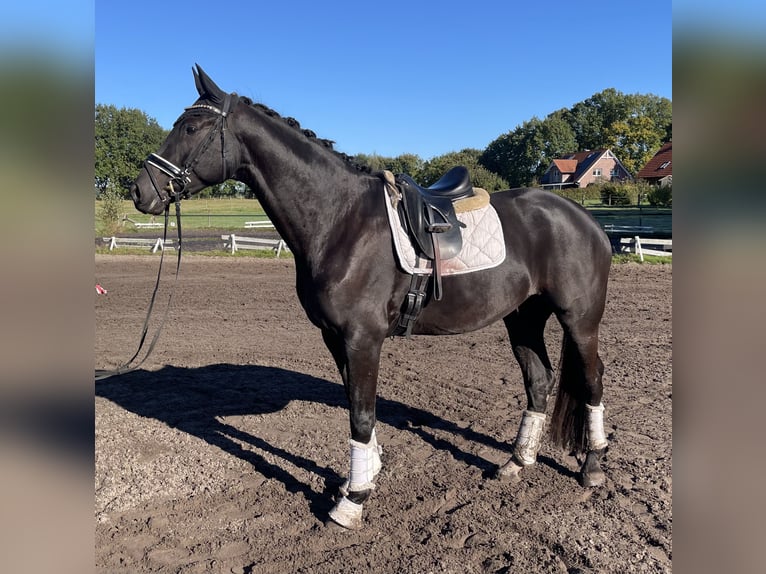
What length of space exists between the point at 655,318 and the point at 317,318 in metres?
7.77

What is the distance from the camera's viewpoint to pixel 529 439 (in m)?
4.12

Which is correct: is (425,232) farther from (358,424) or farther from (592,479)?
(592,479)

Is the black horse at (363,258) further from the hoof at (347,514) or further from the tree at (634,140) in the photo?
the tree at (634,140)

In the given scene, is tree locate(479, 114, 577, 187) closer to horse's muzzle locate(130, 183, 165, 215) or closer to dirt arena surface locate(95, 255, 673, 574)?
dirt arena surface locate(95, 255, 673, 574)

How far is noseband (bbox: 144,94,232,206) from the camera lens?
3043 millimetres

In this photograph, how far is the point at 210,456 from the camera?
14.5ft

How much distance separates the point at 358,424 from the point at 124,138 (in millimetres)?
48850

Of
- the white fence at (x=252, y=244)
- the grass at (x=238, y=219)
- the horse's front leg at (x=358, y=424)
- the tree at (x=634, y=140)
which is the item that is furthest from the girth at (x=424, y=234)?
the tree at (x=634, y=140)

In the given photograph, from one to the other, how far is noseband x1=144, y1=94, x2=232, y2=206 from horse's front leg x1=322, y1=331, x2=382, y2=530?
4.23 ft

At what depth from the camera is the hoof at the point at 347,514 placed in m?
3.39

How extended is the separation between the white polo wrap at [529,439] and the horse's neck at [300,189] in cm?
212

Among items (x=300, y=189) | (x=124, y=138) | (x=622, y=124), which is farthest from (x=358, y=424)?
(x=622, y=124)

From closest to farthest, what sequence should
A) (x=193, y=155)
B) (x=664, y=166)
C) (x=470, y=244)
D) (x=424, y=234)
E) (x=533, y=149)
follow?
(x=664, y=166) < (x=193, y=155) < (x=424, y=234) < (x=470, y=244) < (x=533, y=149)
